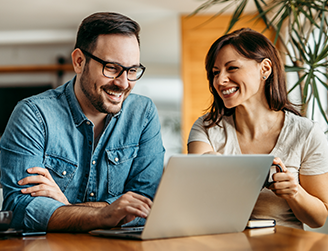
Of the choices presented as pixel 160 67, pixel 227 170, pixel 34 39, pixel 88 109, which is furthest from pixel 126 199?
pixel 34 39

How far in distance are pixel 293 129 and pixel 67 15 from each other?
3990 millimetres

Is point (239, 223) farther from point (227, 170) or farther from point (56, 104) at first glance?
point (56, 104)

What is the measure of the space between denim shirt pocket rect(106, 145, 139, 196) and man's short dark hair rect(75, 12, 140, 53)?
42 cm

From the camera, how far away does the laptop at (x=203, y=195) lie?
75cm

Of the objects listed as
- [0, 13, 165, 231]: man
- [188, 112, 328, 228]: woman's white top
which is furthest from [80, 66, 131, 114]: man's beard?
[188, 112, 328, 228]: woman's white top

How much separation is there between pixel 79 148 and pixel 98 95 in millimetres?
220

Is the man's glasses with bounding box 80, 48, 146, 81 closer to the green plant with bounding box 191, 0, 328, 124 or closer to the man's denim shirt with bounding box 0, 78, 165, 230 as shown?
the man's denim shirt with bounding box 0, 78, 165, 230

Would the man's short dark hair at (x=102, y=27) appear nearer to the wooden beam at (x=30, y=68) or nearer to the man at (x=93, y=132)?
the man at (x=93, y=132)

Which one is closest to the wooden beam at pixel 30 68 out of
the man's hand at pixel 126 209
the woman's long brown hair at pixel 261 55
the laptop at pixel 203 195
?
the woman's long brown hair at pixel 261 55

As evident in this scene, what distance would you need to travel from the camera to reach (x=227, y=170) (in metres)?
0.79

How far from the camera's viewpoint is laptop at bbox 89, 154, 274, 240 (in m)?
0.75

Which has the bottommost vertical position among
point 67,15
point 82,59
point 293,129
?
point 293,129

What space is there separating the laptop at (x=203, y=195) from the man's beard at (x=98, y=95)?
0.60 metres

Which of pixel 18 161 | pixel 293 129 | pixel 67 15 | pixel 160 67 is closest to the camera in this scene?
pixel 18 161
